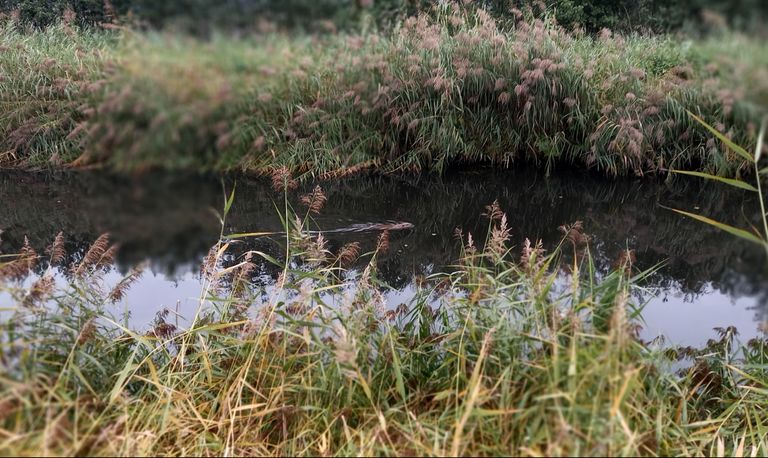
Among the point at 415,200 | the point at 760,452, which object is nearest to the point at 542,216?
the point at 415,200

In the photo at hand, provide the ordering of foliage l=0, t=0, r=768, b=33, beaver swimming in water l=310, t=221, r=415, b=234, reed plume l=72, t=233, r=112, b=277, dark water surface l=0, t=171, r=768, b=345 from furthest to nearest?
beaver swimming in water l=310, t=221, r=415, b=234 < reed plume l=72, t=233, r=112, b=277 < dark water surface l=0, t=171, r=768, b=345 < foliage l=0, t=0, r=768, b=33

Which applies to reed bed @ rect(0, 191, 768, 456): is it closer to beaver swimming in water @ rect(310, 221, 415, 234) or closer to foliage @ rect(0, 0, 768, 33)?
foliage @ rect(0, 0, 768, 33)

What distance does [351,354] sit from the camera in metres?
1.81

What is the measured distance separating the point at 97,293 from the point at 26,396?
1.06m

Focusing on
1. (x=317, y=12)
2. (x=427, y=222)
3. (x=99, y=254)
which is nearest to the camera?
(x=317, y=12)

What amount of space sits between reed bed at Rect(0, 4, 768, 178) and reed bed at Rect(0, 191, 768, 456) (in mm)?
501

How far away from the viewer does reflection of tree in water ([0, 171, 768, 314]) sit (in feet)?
7.84

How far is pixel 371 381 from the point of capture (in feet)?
7.57

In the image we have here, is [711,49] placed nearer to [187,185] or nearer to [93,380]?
[187,185]

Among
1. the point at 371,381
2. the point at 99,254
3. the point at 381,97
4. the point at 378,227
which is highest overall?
the point at 381,97

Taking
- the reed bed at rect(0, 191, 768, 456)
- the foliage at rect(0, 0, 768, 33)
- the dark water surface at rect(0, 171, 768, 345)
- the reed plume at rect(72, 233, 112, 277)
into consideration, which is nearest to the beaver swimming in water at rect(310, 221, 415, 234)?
the dark water surface at rect(0, 171, 768, 345)

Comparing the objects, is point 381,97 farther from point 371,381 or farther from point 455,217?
point 455,217

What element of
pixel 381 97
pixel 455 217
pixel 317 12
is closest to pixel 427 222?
pixel 455 217

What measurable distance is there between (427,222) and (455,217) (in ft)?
0.79
